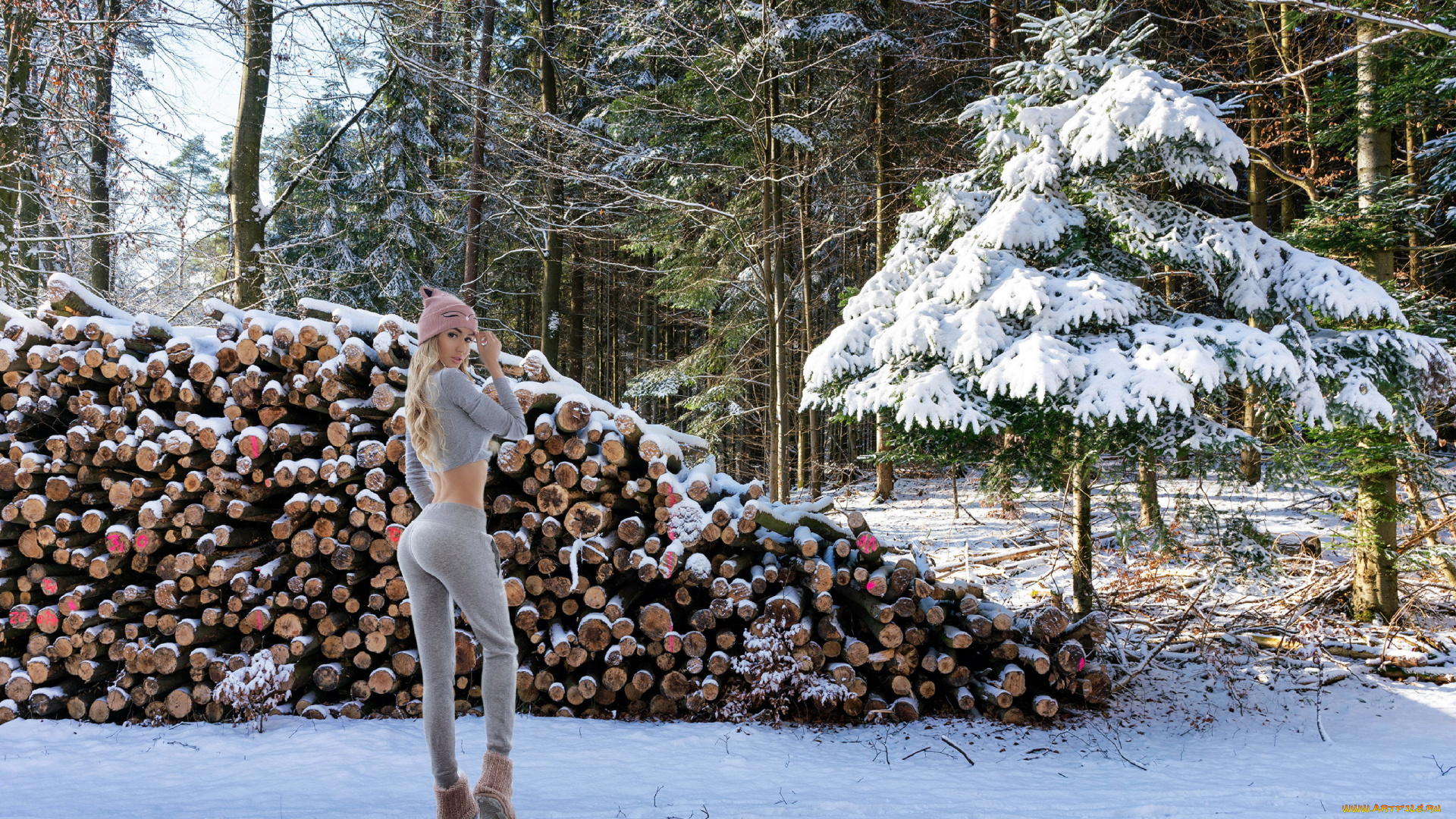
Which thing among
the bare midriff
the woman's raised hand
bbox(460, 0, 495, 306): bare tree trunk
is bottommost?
the bare midriff

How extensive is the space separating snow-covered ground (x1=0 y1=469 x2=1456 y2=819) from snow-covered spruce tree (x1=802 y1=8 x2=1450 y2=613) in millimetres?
1374

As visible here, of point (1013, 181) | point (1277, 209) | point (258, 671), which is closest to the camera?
point (258, 671)

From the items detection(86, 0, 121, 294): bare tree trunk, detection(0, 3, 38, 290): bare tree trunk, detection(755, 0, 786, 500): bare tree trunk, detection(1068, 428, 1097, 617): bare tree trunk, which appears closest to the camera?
detection(1068, 428, 1097, 617): bare tree trunk

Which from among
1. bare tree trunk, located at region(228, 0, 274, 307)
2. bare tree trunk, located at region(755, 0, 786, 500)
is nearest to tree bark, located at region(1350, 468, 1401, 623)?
bare tree trunk, located at region(755, 0, 786, 500)

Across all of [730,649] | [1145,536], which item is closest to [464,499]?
[730,649]

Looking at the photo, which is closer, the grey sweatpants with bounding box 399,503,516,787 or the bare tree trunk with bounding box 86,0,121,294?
the grey sweatpants with bounding box 399,503,516,787

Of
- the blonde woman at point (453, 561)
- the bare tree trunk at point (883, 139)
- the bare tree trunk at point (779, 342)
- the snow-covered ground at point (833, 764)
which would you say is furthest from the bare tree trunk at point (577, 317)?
the blonde woman at point (453, 561)

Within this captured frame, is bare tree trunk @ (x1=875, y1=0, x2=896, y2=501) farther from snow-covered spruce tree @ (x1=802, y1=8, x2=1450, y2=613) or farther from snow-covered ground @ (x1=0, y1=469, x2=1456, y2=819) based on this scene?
snow-covered ground @ (x1=0, y1=469, x2=1456, y2=819)

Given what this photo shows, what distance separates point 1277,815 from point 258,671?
17.9 ft

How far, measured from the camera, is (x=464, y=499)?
9.07 ft

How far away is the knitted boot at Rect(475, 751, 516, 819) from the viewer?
8.43ft

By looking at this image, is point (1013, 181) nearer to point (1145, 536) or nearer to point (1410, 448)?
→ point (1145, 536)

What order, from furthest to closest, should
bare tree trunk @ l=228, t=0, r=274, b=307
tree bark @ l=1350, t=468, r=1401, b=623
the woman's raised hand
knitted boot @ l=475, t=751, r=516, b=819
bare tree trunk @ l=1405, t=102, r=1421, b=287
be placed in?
bare tree trunk @ l=228, t=0, r=274, b=307, bare tree trunk @ l=1405, t=102, r=1421, b=287, tree bark @ l=1350, t=468, r=1401, b=623, the woman's raised hand, knitted boot @ l=475, t=751, r=516, b=819

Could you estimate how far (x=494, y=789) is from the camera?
2.58m
